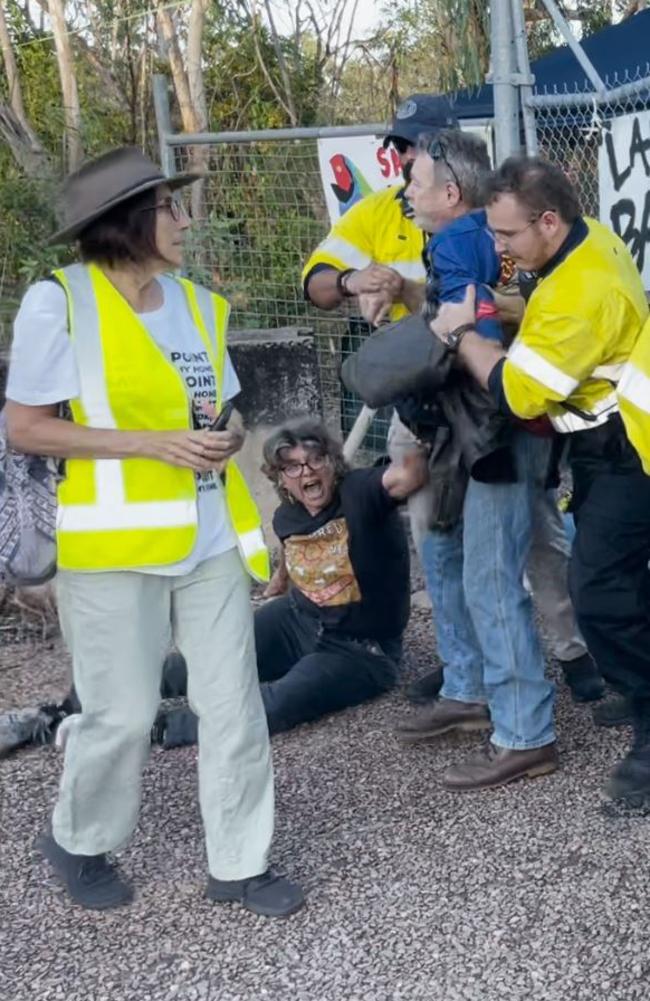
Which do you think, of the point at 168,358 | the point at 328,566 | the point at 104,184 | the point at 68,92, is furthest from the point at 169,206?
the point at 68,92

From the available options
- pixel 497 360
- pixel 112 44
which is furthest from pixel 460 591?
pixel 112 44

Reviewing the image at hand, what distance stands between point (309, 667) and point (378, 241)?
1468mm

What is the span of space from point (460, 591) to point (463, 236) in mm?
1163

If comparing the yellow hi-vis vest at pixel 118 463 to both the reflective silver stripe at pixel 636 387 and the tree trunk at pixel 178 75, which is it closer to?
the reflective silver stripe at pixel 636 387

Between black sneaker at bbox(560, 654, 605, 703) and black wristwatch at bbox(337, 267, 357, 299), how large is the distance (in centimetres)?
146

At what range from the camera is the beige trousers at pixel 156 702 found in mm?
3359

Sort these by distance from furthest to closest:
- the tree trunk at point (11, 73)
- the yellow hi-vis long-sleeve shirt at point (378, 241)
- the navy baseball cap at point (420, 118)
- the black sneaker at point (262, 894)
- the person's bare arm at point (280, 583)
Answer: the tree trunk at point (11, 73)
the person's bare arm at point (280, 583)
the yellow hi-vis long-sleeve shirt at point (378, 241)
the navy baseball cap at point (420, 118)
the black sneaker at point (262, 894)

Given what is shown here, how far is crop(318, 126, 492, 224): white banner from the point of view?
19.9 ft

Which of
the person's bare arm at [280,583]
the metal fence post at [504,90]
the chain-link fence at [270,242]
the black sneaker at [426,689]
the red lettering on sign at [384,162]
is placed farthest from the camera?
the chain-link fence at [270,242]

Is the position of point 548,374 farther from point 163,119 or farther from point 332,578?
point 163,119

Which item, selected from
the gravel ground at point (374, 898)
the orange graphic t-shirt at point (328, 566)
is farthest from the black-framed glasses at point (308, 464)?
the gravel ground at point (374, 898)

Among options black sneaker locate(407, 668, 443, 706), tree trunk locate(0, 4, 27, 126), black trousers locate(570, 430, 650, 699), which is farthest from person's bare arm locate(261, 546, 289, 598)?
tree trunk locate(0, 4, 27, 126)

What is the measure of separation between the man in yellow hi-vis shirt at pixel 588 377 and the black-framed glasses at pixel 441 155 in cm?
39

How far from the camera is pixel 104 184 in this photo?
327cm
